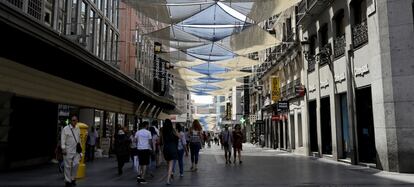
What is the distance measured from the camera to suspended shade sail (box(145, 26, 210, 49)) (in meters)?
28.7

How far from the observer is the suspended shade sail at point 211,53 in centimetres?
3500

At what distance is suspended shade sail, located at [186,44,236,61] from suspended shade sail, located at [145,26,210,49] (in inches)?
68.1

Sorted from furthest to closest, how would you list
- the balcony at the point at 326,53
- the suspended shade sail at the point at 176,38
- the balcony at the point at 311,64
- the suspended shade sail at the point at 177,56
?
the suspended shade sail at the point at 177,56 → the suspended shade sail at the point at 176,38 → the balcony at the point at 311,64 → the balcony at the point at 326,53

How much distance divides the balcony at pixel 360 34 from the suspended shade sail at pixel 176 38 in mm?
13670

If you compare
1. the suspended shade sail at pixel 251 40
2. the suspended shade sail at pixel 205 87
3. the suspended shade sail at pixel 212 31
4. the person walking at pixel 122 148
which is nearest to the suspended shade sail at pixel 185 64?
the suspended shade sail at pixel 251 40

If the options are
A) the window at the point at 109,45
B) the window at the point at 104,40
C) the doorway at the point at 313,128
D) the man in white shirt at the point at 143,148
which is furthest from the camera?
the window at the point at 109,45

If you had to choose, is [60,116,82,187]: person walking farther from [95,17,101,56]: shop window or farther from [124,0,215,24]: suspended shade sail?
[95,17,101,56]: shop window

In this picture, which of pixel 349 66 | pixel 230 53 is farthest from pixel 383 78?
pixel 230 53

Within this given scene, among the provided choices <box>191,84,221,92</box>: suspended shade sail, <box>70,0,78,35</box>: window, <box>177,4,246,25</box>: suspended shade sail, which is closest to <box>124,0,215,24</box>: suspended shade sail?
<box>177,4,246,25</box>: suspended shade sail

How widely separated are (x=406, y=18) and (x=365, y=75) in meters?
2.94

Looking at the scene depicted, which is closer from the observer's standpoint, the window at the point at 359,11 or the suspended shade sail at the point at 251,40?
the window at the point at 359,11

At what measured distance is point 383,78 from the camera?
572 inches

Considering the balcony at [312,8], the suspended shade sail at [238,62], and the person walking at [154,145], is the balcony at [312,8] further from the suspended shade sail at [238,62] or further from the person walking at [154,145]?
the suspended shade sail at [238,62]

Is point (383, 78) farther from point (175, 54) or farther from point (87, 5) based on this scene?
Result: point (175, 54)
